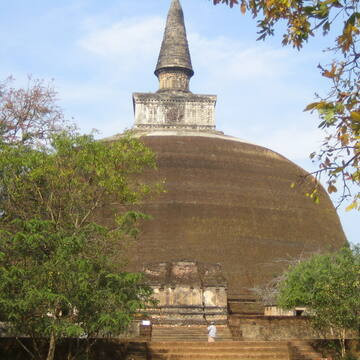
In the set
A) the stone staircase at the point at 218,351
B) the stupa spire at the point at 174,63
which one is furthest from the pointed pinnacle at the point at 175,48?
the stone staircase at the point at 218,351

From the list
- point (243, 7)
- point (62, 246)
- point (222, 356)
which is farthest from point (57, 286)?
point (243, 7)

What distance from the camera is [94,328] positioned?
10.9 metres

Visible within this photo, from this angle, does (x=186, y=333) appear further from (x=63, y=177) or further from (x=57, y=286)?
(x=57, y=286)

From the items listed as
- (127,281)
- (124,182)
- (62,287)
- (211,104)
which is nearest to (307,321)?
(124,182)

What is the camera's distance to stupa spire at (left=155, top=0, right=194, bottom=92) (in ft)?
127

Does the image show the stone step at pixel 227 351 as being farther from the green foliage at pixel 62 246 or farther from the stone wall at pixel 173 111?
the stone wall at pixel 173 111

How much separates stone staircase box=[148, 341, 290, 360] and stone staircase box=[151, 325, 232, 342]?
2797mm

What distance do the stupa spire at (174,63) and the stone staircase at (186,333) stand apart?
892 inches

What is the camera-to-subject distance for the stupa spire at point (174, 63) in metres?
38.6

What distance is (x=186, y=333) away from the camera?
17.7 metres

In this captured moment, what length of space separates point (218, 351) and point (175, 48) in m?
28.0

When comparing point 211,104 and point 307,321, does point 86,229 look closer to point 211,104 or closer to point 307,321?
point 307,321

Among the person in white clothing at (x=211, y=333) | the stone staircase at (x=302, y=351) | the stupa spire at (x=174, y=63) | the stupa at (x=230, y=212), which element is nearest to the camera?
the stone staircase at (x=302, y=351)

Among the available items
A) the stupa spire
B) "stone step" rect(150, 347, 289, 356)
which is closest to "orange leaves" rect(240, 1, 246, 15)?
"stone step" rect(150, 347, 289, 356)
